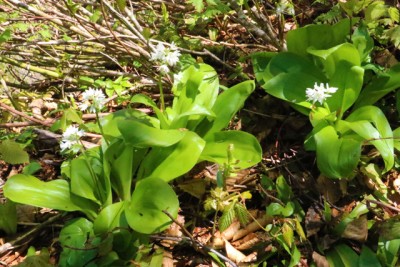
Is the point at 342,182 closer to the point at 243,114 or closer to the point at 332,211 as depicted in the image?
the point at 332,211

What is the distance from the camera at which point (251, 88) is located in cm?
175

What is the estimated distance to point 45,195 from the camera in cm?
157

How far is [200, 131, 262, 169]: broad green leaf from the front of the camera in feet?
5.48

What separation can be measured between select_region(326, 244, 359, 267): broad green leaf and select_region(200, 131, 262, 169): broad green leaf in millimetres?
458

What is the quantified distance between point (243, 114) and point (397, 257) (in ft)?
3.26

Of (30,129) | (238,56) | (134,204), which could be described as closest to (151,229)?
(134,204)

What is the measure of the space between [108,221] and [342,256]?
2.96 feet

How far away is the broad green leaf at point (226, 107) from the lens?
1764 millimetres

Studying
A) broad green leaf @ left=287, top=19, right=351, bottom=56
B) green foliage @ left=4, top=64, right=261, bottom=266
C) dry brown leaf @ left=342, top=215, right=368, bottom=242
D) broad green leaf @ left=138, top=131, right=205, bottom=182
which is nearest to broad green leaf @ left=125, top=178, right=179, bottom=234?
green foliage @ left=4, top=64, right=261, bottom=266

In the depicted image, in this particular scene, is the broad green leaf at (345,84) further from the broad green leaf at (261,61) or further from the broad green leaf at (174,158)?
the broad green leaf at (174,158)

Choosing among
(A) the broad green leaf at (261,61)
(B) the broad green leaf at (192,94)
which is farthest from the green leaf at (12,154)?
(A) the broad green leaf at (261,61)

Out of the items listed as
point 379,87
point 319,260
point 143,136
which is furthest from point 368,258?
point 143,136

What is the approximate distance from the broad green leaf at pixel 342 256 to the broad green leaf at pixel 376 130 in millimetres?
360

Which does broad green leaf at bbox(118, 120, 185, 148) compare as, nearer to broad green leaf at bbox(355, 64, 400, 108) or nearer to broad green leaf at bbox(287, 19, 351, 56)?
broad green leaf at bbox(287, 19, 351, 56)
